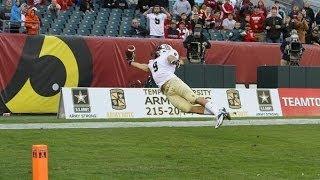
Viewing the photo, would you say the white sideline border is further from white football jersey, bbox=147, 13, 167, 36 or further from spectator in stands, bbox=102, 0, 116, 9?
spectator in stands, bbox=102, 0, 116, 9

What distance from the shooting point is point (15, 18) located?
2314 centimetres

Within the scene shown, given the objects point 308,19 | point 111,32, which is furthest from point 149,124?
point 308,19

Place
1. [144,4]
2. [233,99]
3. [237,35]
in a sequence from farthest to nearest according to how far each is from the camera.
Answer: [144,4] < [237,35] < [233,99]

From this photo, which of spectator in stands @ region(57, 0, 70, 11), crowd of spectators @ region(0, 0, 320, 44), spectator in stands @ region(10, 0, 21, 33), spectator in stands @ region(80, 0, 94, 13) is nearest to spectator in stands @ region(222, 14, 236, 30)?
crowd of spectators @ region(0, 0, 320, 44)

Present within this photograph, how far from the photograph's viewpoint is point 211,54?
81.7ft

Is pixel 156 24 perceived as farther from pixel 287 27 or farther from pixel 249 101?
pixel 287 27

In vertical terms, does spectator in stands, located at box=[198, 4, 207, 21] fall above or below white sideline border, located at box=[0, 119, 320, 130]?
above

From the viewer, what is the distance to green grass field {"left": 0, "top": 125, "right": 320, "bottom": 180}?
10.5 m

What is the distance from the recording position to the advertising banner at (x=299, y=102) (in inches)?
904

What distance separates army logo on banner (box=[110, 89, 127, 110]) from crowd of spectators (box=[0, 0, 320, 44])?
14.8 ft

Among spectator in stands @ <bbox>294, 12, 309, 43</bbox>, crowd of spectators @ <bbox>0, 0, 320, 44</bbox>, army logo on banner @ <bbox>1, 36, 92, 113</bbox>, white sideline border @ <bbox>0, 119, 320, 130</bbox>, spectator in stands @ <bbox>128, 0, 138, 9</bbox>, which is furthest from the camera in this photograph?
spectator in stands @ <bbox>128, 0, 138, 9</bbox>

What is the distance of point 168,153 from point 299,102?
11543 mm

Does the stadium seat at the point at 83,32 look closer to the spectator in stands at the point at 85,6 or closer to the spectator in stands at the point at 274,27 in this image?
the spectator in stands at the point at 85,6

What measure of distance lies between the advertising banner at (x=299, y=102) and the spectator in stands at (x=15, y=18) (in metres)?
8.12
